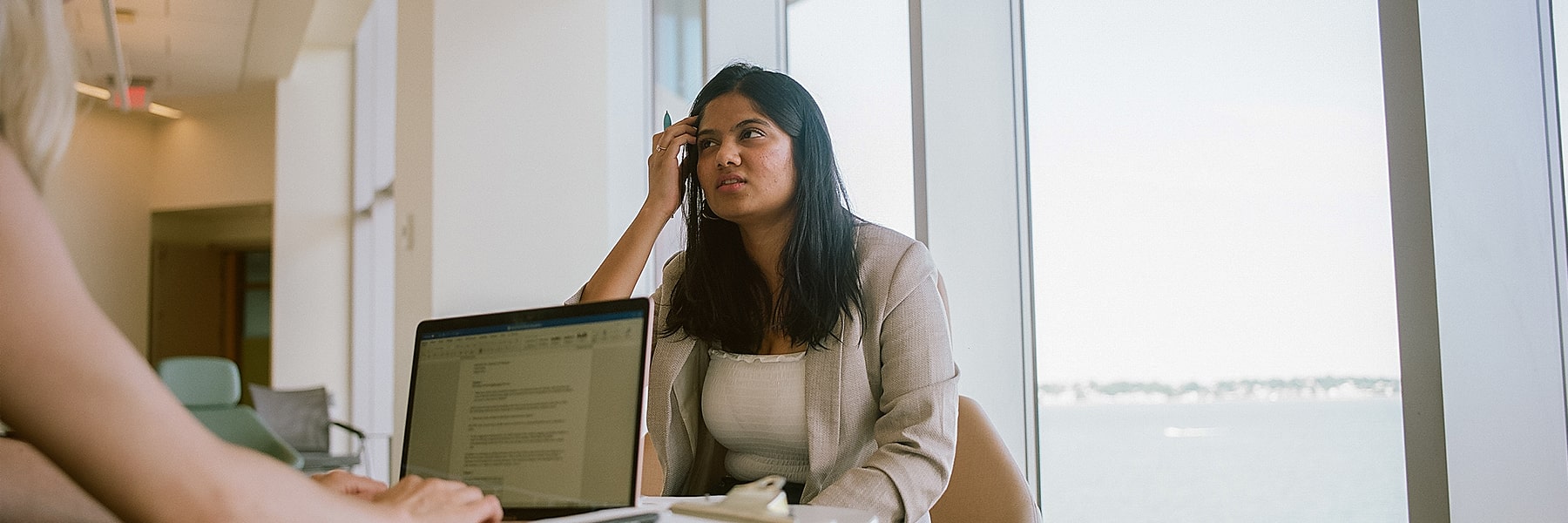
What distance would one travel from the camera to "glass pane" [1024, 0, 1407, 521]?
2.27 metres

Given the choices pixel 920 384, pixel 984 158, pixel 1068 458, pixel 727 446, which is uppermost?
pixel 984 158

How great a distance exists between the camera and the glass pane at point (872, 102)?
3303 mm

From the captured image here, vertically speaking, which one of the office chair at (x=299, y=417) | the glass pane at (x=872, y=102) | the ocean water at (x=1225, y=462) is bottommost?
the office chair at (x=299, y=417)

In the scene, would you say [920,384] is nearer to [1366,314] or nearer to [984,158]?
[1366,314]

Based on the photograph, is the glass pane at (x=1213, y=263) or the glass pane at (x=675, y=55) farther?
the glass pane at (x=675, y=55)

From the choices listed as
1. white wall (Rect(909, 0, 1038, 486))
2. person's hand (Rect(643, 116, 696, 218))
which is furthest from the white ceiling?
person's hand (Rect(643, 116, 696, 218))

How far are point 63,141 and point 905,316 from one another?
124 cm

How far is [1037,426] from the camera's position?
297cm

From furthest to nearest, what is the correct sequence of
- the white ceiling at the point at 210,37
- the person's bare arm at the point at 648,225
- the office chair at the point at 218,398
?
the white ceiling at the point at 210,37, the office chair at the point at 218,398, the person's bare arm at the point at 648,225

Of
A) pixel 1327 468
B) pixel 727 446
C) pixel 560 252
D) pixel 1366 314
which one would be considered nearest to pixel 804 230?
pixel 727 446

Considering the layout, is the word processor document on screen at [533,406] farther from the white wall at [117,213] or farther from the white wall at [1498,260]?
the white wall at [117,213]

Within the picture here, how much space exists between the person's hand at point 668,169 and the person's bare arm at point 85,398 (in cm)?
139

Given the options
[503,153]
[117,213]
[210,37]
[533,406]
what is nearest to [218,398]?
[210,37]

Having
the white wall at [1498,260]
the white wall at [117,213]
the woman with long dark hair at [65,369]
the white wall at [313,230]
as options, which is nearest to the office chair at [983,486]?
the white wall at [1498,260]
